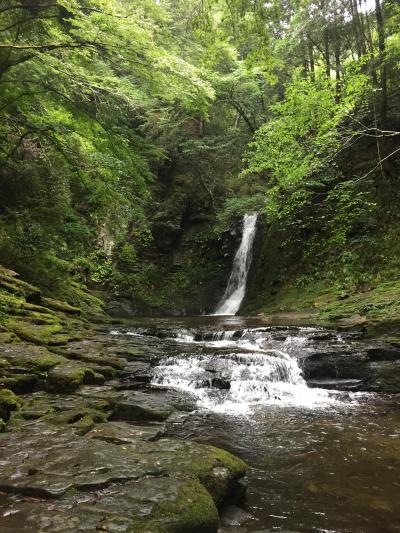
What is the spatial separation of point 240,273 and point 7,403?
639 inches

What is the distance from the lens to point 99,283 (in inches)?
826

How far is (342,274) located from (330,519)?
487 inches

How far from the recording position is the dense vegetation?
24.4 feet

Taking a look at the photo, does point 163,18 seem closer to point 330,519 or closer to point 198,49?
point 198,49

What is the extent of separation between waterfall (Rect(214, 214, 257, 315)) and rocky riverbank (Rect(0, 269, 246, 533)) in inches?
489

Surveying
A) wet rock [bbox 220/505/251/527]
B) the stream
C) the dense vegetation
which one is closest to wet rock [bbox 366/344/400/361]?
the stream

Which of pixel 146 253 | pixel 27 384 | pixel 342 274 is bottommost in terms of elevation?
pixel 27 384

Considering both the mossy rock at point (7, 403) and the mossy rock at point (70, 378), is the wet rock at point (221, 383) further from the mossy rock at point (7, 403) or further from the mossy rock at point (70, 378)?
the mossy rock at point (7, 403)

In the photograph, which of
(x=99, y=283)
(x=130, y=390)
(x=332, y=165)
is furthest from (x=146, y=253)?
(x=130, y=390)

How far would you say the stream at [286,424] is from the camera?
134 inches

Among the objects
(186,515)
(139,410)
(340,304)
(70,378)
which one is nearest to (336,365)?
(139,410)

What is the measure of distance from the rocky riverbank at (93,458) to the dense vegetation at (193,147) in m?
4.53

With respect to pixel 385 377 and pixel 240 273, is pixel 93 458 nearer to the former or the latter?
pixel 385 377

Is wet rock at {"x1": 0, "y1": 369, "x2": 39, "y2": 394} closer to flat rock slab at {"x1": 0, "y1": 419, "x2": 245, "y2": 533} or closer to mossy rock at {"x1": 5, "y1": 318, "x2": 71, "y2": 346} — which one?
flat rock slab at {"x1": 0, "y1": 419, "x2": 245, "y2": 533}
